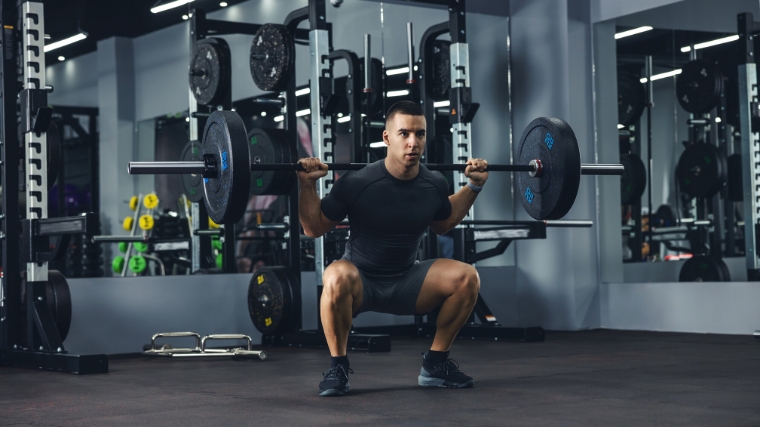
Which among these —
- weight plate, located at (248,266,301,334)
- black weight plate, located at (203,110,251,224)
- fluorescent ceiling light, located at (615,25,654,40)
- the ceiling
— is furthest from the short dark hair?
the ceiling

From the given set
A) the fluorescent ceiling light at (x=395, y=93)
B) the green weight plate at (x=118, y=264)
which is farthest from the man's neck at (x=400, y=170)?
the green weight plate at (x=118, y=264)

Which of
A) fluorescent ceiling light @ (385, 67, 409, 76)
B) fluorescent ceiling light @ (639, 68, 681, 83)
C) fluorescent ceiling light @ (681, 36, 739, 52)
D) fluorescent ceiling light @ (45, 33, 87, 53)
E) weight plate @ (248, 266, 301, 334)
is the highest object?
fluorescent ceiling light @ (45, 33, 87, 53)

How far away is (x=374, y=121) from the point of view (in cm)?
630

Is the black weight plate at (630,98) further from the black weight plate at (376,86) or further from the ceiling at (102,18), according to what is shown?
the ceiling at (102,18)

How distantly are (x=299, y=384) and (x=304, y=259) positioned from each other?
3.26 meters

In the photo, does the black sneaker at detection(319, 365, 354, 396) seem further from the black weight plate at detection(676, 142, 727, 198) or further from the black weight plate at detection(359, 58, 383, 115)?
the black weight plate at detection(676, 142, 727, 198)

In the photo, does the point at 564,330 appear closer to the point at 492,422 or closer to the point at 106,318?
the point at 106,318

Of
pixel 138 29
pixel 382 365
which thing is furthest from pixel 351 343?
pixel 138 29

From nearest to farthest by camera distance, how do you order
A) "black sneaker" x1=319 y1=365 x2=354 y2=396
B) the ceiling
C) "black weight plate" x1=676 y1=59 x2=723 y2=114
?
"black sneaker" x1=319 y1=365 x2=354 y2=396 < "black weight plate" x1=676 y1=59 x2=723 y2=114 < the ceiling

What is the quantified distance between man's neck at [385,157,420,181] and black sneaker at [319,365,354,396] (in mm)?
655

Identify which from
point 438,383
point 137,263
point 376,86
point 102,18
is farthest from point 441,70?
point 102,18

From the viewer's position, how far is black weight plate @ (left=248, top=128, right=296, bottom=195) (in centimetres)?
508

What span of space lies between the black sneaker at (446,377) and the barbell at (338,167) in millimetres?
678

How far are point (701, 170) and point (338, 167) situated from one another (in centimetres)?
353
